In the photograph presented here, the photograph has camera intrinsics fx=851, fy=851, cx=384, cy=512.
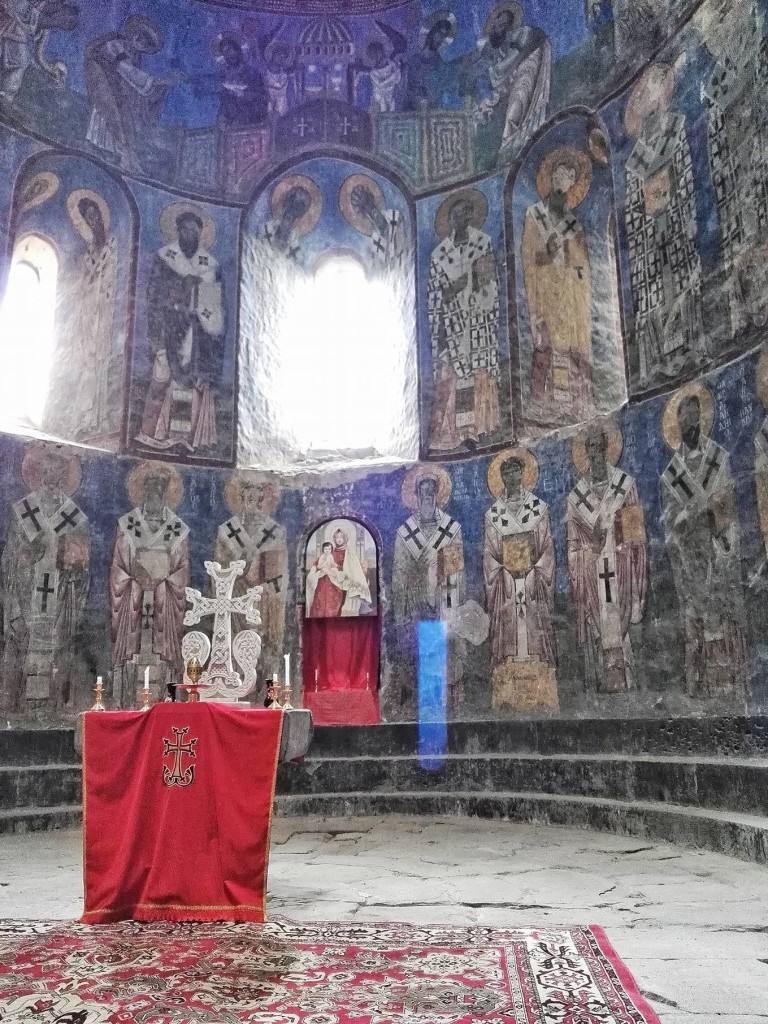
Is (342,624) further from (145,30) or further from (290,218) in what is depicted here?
(145,30)

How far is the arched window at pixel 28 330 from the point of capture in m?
11.6

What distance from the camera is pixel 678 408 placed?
866cm

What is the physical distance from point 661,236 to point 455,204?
358cm

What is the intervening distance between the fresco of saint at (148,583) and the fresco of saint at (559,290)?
477cm

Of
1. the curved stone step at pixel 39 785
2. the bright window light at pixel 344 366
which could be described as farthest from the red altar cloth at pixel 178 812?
the bright window light at pixel 344 366

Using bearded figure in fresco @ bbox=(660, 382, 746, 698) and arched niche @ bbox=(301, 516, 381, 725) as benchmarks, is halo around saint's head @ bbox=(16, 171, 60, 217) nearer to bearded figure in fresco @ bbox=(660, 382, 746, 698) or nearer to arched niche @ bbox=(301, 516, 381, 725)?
arched niche @ bbox=(301, 516, 381, 725)

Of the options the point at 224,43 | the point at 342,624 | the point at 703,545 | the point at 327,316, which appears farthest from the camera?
the point at 327,316

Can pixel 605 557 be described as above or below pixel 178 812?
above

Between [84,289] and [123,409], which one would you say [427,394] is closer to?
[123,409]

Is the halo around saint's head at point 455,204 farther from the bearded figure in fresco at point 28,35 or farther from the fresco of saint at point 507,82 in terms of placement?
the bearded figure in fresco at point 28,35

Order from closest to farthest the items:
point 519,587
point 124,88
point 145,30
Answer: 1. point 519,587
2. point 124,88
3. point 145,30

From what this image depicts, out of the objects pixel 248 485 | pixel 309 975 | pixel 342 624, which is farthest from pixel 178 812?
pixel 248 485

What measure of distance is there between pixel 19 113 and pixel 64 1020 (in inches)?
444

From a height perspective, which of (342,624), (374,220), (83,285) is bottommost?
(342,624)
